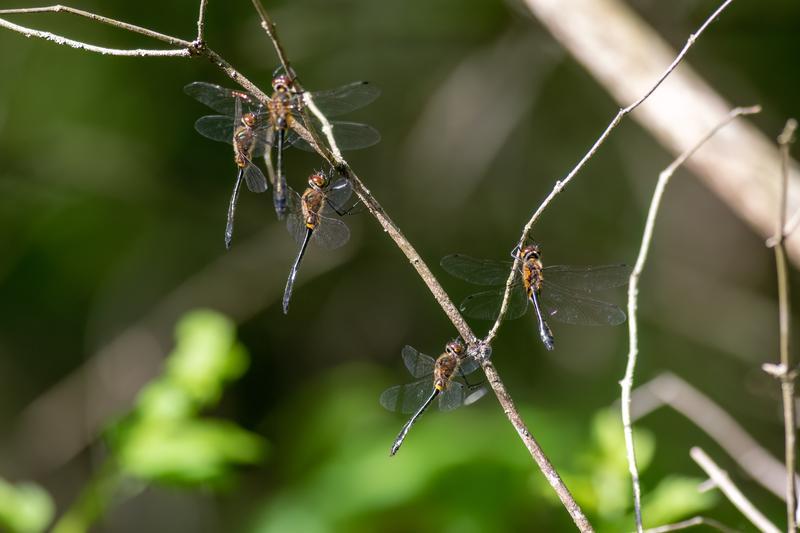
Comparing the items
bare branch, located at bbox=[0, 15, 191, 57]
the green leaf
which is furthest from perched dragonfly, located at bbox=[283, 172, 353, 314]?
the green leaf

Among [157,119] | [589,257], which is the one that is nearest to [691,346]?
[589,257]

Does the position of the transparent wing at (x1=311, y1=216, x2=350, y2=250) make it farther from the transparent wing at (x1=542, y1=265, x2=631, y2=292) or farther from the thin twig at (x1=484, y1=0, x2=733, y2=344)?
the thin twig at (x1=484, y1=0, x2=733, y2=344)

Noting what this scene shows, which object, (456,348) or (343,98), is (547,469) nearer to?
(456,348)

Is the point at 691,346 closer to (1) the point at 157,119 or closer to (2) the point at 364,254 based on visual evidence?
(2) the point at 364,254

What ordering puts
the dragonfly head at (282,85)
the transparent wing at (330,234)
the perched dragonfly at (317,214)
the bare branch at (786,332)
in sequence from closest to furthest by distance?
1. the bare branch at (786,332)
2. the dragonfly head at (282,85)
3. the perched dragonfly at (317,214)
4. the transparent wing at (330,234)

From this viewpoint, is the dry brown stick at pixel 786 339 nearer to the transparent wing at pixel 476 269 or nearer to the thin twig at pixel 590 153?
the thin twig at pixel 590 153

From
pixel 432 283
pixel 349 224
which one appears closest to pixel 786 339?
pixel 432 283

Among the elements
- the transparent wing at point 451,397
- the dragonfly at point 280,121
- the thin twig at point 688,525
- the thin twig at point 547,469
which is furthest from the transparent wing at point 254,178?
the thin twig at point 688,525
